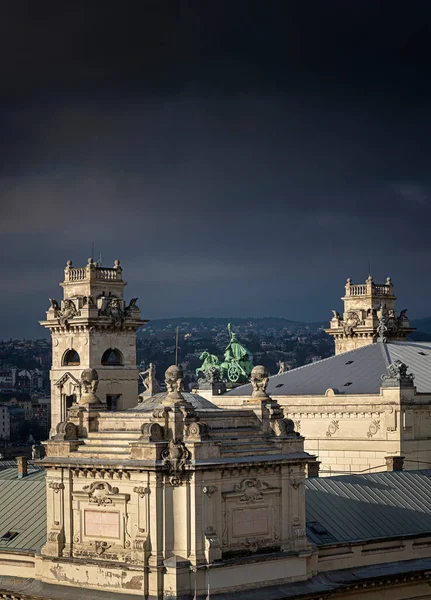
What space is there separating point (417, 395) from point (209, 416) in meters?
34.9

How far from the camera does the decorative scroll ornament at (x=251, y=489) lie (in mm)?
66312

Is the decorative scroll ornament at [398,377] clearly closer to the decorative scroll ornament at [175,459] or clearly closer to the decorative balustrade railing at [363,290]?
the decorative scroll ornament at [175,459]

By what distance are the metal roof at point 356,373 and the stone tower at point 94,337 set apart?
714 inches

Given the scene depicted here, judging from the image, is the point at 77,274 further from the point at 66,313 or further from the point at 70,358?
the point at 70,358

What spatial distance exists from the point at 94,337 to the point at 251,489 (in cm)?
6301

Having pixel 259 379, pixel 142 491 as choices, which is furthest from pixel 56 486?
pixel 259 379

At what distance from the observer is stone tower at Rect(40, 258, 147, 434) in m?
128

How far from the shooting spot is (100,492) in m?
66.3

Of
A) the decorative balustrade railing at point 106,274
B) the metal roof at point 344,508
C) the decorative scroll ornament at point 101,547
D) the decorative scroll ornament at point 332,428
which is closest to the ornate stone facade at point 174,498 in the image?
the decorative scroll ornament at point 101,547

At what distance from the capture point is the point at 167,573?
2517 inches

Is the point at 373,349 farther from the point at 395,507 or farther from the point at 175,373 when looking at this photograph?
the point at 175,373

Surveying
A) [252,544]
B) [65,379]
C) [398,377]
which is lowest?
[252,544]

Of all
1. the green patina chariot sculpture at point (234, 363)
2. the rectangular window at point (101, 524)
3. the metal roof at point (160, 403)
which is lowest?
the rectangular window at point (101, 524)

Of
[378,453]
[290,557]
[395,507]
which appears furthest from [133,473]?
[378,453]
